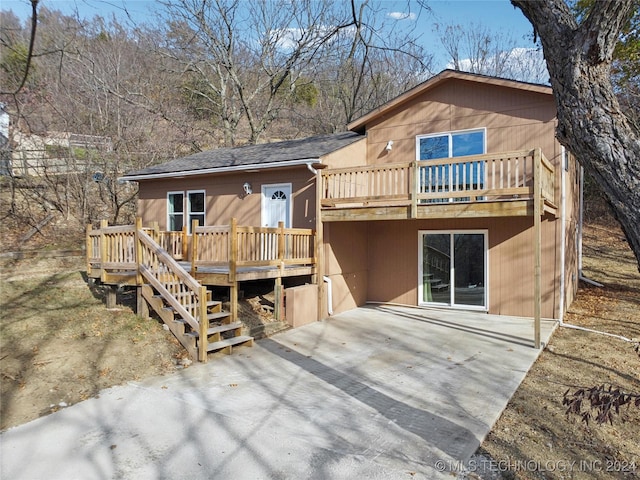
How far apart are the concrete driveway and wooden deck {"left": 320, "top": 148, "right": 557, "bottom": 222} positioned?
2633 mm

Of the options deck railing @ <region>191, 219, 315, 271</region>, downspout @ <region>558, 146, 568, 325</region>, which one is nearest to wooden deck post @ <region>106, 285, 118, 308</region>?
deck railing @ <region>191, 219, 315, 271</region>

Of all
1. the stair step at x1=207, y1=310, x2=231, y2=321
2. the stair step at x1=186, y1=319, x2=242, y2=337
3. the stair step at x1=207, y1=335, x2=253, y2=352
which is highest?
the stair step at x1=207, y1=310, x2=231, y2=321

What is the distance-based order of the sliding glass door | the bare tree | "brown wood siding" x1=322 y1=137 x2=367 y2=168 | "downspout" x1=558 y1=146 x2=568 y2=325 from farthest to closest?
the bare tree < the sliding glass door < "brown wood siding" x1=322 y1=137 x2=367 y2=168 < "downspout" x1=558 y1=146 x2=568 y2=325

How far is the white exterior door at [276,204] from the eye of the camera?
1077cm

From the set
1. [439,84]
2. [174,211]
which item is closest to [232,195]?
[174,211]

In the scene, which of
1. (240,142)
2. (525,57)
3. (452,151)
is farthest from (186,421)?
(525,57)

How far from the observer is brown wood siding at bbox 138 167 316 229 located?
10469 mm

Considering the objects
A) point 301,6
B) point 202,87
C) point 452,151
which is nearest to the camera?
point 452,151

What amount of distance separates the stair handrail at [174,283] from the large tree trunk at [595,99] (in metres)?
5.30

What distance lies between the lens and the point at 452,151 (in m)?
10.6

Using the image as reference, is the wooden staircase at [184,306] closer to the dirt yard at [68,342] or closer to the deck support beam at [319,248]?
the dirt yard at [68,342]

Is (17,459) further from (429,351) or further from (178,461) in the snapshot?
(429,351)

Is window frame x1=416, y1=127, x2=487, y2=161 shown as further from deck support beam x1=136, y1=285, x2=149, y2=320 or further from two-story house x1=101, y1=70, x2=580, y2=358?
deck support beam x1=136, y1=285, x2=149, y2=320

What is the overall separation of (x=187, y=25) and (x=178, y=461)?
1995 cm
